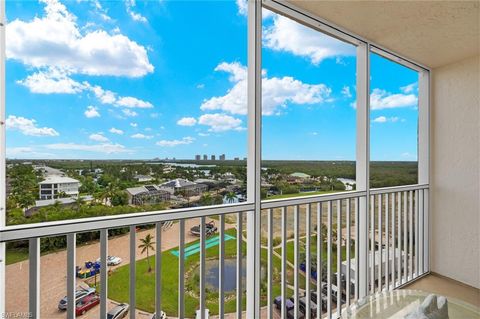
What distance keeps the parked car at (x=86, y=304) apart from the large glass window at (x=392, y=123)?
90.6 inches

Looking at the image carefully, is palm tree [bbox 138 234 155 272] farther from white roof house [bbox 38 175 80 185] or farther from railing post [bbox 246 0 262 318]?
railing post [bbox 246 0 262 318]

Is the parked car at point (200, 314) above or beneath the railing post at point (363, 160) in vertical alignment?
beneath

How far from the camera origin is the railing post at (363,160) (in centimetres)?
222

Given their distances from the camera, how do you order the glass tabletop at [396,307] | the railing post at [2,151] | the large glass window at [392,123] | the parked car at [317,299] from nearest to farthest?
the railing post at [2,151]
the glass tabletop at [396,307]
the parked car at [317,299]
the large glass window at [392,123]

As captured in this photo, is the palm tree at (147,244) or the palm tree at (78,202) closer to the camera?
the palm tree at (78,202)

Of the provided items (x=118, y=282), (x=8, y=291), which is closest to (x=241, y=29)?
(x=118, y=282)

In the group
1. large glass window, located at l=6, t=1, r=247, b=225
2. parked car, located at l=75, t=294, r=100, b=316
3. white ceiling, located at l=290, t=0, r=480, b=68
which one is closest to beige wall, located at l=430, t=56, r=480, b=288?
white ceiling, located at l=290, t=0, r=480, b=68

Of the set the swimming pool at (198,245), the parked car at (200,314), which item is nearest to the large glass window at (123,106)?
the swimming pool at (198,245)

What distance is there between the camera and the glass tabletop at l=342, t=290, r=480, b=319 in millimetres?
1349

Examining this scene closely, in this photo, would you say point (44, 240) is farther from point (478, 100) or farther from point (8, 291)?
point (478, 100)

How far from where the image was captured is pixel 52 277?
3.83 ft

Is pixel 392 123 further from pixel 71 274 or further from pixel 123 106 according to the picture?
pixel 71 274

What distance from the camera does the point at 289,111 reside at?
198cm

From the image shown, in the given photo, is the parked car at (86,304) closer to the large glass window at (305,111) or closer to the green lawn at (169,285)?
the green lawn at (169,285)
